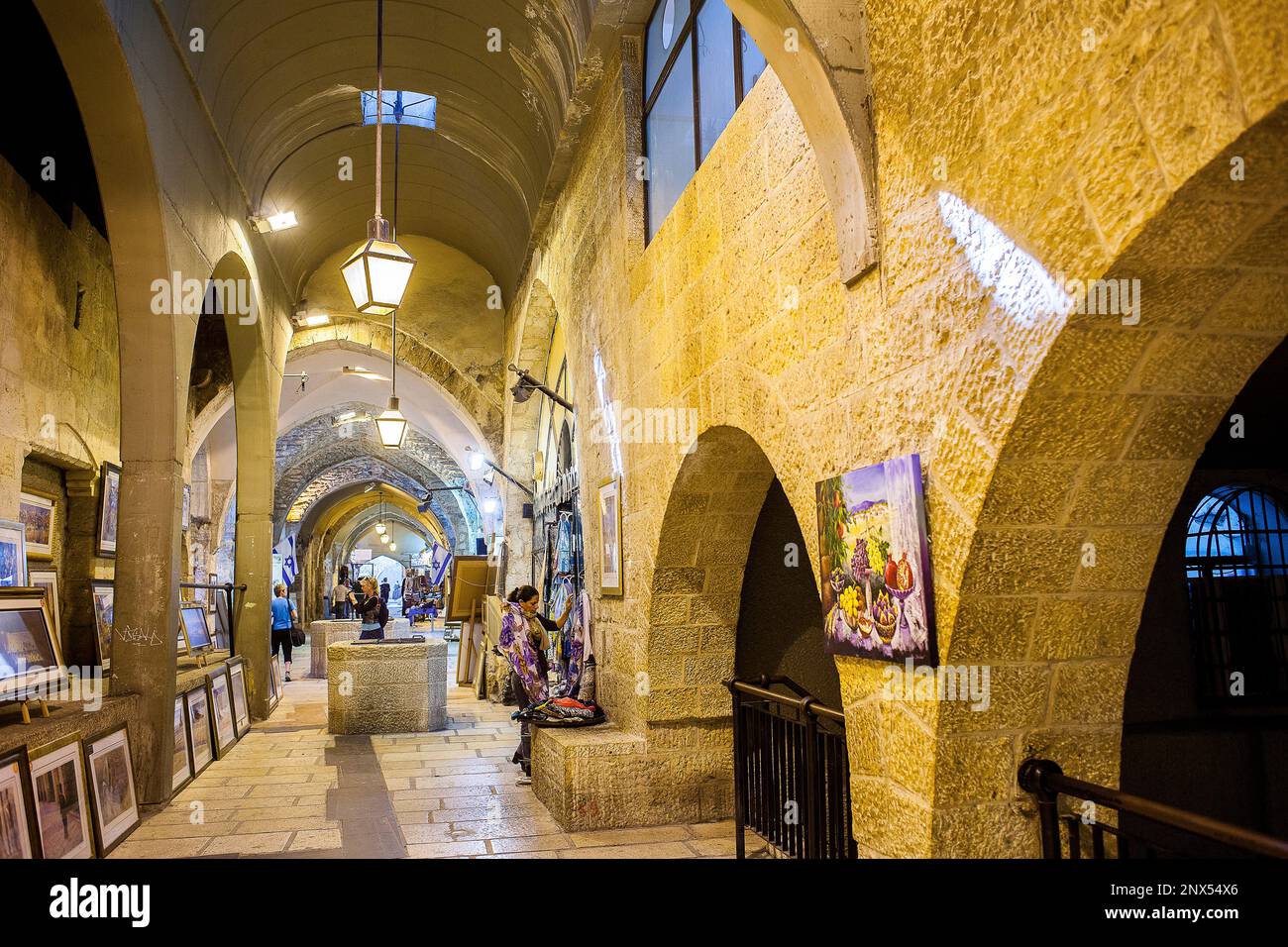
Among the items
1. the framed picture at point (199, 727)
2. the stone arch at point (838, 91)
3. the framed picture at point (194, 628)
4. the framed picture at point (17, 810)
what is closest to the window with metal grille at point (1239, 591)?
the stone arch at point (838, 91)

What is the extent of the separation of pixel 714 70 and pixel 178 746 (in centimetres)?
531

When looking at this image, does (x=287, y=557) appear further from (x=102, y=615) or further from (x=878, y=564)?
(x=878, y=564)

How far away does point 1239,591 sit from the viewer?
4.85m

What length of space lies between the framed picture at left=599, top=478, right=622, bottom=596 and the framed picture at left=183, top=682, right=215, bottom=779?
3006mm

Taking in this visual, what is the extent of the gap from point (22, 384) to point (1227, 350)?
6349 millimetres

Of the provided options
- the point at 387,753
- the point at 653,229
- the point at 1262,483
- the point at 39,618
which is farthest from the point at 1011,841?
the point at 387,753

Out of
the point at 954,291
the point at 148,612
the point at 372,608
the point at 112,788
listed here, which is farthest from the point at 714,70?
the point at 372,608

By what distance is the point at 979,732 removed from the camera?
246 cm

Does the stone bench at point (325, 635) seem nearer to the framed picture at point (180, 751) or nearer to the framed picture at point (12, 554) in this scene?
the framed picture at point (180, 751)

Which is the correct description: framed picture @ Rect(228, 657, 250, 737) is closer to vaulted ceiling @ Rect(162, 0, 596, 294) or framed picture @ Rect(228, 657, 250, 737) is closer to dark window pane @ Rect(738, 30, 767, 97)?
vaulted ceiling @ Rect(162, 0, 596, 294)

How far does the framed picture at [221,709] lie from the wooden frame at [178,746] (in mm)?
825

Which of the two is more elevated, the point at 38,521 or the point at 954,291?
the point at 954,291

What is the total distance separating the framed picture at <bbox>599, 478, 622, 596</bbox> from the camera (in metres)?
5.90

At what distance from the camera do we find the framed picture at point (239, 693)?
809 centimetres
